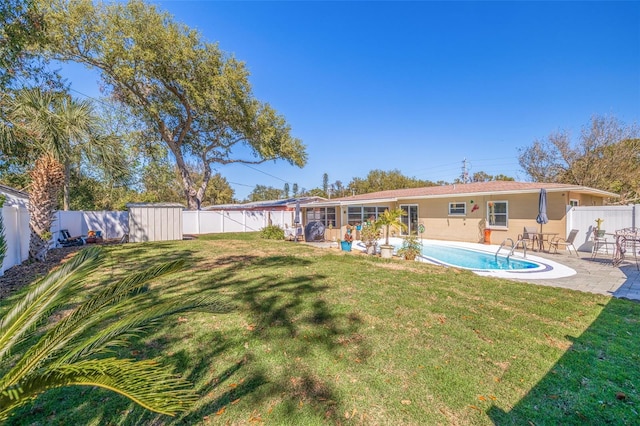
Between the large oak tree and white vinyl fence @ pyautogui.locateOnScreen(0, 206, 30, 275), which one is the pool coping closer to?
white vinyl fence @ pyautogui.locateOnScreen(0, 206, 30, 275)

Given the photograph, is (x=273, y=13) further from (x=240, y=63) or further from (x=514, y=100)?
(x=514, y=100)

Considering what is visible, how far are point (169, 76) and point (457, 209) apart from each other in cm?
1909

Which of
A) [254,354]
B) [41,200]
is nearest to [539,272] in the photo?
[254,354]

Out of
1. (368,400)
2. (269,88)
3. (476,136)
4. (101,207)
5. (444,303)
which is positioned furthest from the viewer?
(101,207)

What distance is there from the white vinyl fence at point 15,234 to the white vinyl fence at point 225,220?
1223cm

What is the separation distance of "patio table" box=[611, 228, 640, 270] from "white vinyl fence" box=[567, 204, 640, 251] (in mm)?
534

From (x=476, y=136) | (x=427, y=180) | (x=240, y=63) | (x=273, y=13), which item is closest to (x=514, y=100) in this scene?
(x=476, y=136)

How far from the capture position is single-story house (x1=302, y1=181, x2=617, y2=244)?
12.1 meters

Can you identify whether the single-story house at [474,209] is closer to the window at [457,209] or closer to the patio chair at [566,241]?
the window at [457,209]

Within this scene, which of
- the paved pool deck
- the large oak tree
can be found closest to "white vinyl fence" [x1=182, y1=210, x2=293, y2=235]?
the large oak tree

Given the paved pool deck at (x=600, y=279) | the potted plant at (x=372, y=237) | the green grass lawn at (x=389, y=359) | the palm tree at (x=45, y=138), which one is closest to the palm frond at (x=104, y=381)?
the green grass lawn at (x=389, y=359)

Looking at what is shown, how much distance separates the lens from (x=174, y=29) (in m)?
16.3

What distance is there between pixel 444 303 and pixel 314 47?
14.3 meters

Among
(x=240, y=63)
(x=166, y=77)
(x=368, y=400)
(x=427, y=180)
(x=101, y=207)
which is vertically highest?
→ (x=240, y=63)
